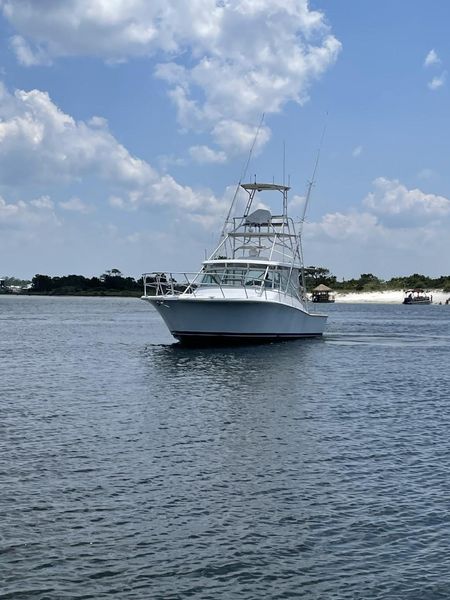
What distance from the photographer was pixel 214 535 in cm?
1245

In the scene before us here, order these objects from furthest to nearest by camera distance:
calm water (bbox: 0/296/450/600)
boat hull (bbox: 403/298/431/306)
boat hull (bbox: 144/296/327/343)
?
boat hull (bbox: 403/298/431/306) < boat hull (bbox: 144/296/327/343) < calm water (bbox: 0/296/450/600)

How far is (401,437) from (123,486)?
8395 mm

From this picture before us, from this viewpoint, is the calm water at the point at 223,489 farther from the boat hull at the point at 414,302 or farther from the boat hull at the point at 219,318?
the boat hull at the point at 414,302

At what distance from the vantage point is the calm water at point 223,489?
1080 centimetres

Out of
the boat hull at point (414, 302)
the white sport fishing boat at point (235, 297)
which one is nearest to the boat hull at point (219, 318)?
the white sport fishing boat at point (235, 297)

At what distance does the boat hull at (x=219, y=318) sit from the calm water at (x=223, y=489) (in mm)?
10268

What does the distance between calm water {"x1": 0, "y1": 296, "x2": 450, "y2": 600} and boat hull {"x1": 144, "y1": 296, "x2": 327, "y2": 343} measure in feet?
33.7

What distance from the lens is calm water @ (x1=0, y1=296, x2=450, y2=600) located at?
10.8m

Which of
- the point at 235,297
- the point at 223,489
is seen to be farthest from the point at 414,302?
the point at 223,489

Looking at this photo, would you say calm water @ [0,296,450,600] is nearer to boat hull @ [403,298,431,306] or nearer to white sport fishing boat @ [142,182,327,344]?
white sport fishing boat @ [142,182,327,344]

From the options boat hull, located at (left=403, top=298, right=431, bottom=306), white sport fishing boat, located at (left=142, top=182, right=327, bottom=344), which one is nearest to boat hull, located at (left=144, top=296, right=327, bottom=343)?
white sport fishing boat, located at (left=142, top=182, right=327, bottom=344)

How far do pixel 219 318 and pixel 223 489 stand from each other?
→ 89.4 feet

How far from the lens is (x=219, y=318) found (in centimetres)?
4216

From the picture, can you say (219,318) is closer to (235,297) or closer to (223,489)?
(235,297)
